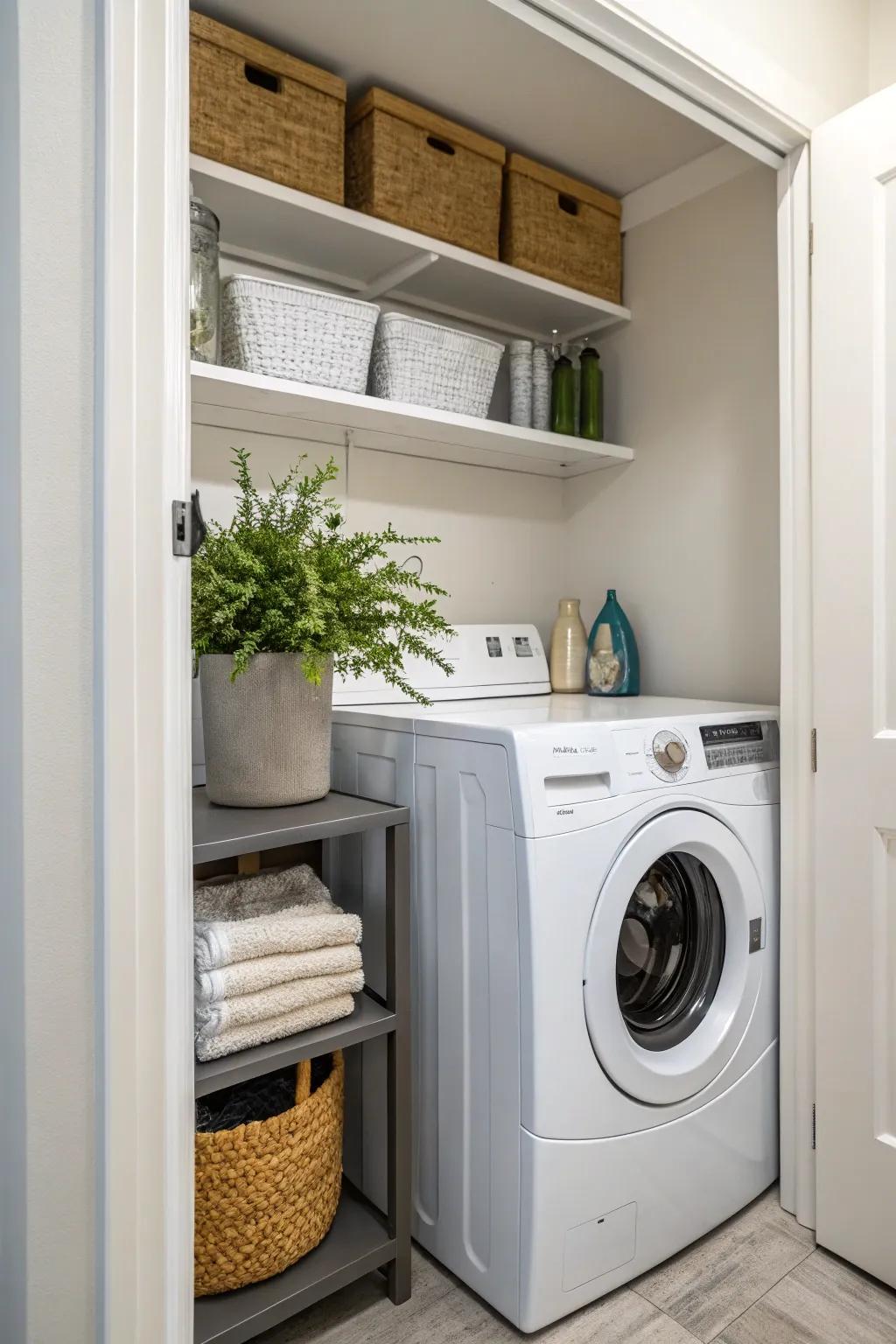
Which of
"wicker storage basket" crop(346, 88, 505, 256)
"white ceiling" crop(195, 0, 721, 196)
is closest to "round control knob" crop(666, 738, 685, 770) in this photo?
"wicker storage basket" crop(346, 88, 505, 256)

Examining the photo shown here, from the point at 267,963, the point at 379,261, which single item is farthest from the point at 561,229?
the point at 267,963

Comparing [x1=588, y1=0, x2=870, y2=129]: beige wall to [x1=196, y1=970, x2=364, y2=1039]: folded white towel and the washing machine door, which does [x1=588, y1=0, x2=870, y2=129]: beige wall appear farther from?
[x1=196, y1=970, x2=364, y2=1039]: folded white towel

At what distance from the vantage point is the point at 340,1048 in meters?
1.37

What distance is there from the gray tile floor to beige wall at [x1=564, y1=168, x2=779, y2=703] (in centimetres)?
113

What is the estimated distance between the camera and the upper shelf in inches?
63.9

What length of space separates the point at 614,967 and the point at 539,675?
100cm

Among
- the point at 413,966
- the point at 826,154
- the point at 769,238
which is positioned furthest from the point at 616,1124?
the point at 769,238

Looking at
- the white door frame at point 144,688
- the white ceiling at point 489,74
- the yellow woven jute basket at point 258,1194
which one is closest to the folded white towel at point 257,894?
the yellow woven jute basket at point 258,1194

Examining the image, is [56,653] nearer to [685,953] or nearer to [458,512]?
[685,953]

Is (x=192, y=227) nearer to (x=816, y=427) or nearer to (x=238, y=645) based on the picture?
(x=238, y=645)

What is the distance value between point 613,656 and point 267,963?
1.24 metres

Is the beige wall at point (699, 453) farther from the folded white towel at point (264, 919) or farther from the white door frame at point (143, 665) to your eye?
the white door frame at point (143, 665)

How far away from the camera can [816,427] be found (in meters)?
1.52

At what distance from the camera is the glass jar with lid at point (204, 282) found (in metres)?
1.53
